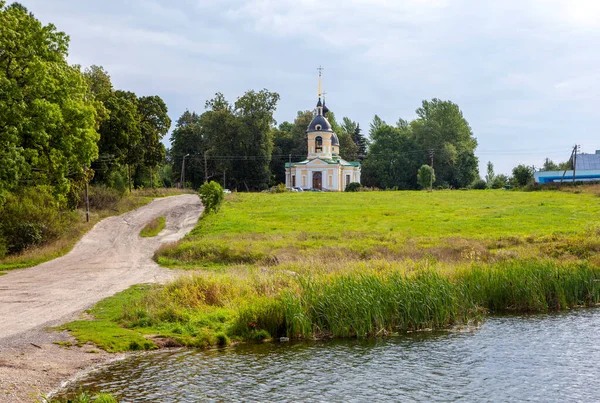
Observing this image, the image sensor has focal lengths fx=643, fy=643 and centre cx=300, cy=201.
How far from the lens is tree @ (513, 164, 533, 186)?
88.2 m

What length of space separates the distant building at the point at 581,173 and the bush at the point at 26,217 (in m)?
73.7

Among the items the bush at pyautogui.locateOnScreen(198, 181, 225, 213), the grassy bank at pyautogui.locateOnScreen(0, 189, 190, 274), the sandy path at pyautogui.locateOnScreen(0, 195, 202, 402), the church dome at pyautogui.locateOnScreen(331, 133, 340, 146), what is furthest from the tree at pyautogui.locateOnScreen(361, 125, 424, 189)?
the sandy path at pyautogui.locateOnScreen(0, 195, 202, 402)

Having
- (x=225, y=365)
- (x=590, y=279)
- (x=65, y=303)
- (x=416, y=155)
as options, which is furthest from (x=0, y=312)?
(x=416, y=155)

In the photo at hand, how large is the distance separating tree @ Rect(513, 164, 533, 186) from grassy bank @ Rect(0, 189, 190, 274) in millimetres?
46941

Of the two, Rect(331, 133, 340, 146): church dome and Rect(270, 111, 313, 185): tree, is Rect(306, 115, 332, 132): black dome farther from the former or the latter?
Rect(270, 111, 313, 185): tree

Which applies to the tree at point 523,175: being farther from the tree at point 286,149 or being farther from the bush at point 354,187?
the tree at point 286,149

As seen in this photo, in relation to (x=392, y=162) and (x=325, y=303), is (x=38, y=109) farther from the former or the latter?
(x=392, y=162)

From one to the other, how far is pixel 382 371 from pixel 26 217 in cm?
3150

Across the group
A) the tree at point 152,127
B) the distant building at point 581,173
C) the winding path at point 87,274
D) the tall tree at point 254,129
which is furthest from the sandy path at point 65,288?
the distant building at point 581,173

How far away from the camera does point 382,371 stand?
650 inches

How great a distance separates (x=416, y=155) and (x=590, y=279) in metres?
95.4

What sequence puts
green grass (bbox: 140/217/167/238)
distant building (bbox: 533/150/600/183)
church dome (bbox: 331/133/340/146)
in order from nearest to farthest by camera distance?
green grass (bbox: 140/217/167/238) → distant building (bbox: 533/150/600/183) → church dome (bbox: 331/133/340/146)

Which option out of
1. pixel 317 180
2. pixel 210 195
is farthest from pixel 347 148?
pixel 210 195

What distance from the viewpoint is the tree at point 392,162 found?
11881 centimetres
